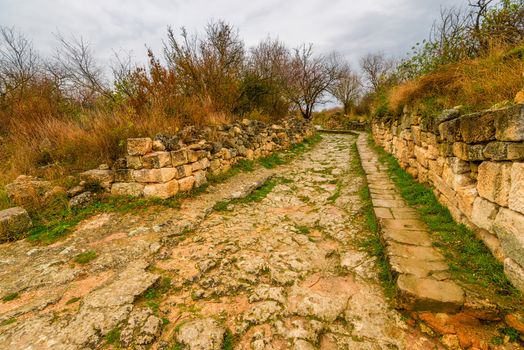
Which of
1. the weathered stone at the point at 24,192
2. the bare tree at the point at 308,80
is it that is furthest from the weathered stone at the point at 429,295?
the bare tree at the point at 308,80

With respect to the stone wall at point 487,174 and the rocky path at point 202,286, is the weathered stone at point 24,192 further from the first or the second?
the stone wall at point 487,174

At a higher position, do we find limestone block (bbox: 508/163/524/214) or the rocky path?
limestone block (bbox: 508/163/524/214)

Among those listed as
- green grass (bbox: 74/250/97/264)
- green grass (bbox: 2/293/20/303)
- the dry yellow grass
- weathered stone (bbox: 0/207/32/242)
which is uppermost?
the dry yellow grass

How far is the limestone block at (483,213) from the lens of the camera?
214cm

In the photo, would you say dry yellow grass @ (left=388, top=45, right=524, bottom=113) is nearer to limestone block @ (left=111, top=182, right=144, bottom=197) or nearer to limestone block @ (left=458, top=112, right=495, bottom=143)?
limestone block @ (left=458, top=112, right=495, bottom=143)

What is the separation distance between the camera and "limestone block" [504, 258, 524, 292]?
5.71 ft

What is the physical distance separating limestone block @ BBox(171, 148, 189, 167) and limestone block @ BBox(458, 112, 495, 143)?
3920 millimetres

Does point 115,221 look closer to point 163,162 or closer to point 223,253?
point 163,162

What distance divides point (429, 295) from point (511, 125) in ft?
4.83

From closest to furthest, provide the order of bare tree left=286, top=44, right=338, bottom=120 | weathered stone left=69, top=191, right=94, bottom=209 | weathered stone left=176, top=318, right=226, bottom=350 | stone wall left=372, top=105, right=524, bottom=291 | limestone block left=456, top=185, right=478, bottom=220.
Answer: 1. weathered stone left=176, top=318, right=226, bottom=350
2. stone wall left=372, top=105, right=524, bottom=291
3. limestone block left=456, top=185, right=478, bottom=220
4. weathered stone left=69, top=191, right=94, bottom=209
5. bare tree left=286, top=44, right=338, bottom=120

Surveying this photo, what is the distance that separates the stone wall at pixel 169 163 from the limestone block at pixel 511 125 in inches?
160

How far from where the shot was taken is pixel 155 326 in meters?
1.76

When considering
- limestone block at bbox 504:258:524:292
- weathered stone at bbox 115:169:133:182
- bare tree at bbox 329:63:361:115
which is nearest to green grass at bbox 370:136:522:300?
limestone block at bbox 504:258:524:292

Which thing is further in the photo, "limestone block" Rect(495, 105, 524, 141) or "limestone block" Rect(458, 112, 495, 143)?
"limestone block" Rect(458, 112, 495, 143)
